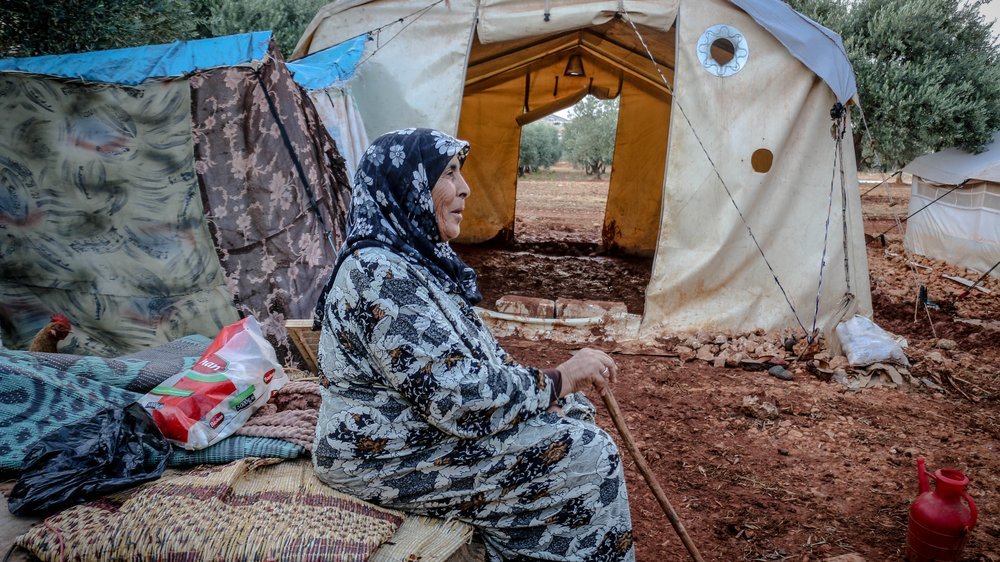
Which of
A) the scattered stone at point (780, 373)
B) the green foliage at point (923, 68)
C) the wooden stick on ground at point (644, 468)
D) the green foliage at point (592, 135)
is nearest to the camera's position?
the wooden stick on ground at point (644, 468)

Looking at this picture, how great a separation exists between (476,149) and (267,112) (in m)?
6.18

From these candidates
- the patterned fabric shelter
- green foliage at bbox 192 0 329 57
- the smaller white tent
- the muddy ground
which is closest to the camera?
the muddy ground

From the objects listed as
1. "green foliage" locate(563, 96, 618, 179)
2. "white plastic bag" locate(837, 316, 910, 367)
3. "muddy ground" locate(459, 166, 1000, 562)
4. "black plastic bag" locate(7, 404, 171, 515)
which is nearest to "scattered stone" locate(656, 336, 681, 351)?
"muddy ground" locate(459, 166, 1000, 562)

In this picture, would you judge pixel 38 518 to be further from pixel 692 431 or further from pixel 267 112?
pixel 692 431

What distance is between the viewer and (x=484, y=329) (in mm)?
2193

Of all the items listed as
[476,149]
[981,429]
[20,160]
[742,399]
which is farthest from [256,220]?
[476,149]

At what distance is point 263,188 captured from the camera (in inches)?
170

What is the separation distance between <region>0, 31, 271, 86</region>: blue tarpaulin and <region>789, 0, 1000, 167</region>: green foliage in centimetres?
846

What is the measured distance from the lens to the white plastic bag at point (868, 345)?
15.7 ft

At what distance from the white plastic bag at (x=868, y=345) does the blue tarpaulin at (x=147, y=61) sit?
15.5 feet

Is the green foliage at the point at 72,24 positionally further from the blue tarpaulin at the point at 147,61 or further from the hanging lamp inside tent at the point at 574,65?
the hanging lamp inside tent at the point at 574,65

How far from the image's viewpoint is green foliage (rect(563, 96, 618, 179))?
90.5 feet

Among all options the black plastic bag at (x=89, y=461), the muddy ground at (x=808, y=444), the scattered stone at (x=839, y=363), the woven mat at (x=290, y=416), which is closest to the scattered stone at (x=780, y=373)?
the muddy ground at (x=808, y=444)

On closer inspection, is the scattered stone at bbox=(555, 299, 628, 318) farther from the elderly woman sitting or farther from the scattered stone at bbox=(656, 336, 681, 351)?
the elderly woman sitting
